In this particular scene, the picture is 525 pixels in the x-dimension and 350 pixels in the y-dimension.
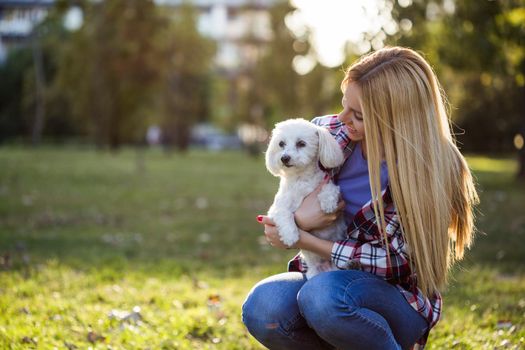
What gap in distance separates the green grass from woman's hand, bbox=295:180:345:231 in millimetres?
1028

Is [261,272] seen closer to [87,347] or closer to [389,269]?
[87,347]

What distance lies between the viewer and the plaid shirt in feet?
9.07

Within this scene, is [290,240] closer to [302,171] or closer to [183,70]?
[302,171]

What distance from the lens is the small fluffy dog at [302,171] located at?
304cm

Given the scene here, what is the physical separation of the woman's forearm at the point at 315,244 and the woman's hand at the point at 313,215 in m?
0.06

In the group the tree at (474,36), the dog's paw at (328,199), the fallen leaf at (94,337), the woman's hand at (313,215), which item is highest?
the tree at (474,36)

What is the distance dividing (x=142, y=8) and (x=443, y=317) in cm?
1613

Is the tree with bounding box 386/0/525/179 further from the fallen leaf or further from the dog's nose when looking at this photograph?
the fallen leaf

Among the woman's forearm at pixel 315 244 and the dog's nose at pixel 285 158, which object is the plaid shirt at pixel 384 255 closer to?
the woman's forearm at pixel 315 244

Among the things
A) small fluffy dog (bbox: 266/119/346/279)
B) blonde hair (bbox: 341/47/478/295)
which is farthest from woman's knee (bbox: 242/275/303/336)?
blonde hair (bbox: 341/47/478/295)

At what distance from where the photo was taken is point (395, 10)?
6.09 m

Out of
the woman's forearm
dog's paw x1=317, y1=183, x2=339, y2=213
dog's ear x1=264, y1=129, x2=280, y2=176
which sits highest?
dog's ear x1=264, y1=129, x2=280, y2=176

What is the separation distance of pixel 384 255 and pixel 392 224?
0.15 metres

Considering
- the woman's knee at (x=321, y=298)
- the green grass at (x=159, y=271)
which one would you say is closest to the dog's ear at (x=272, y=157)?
the woman's knee at (x=321, y=298)
